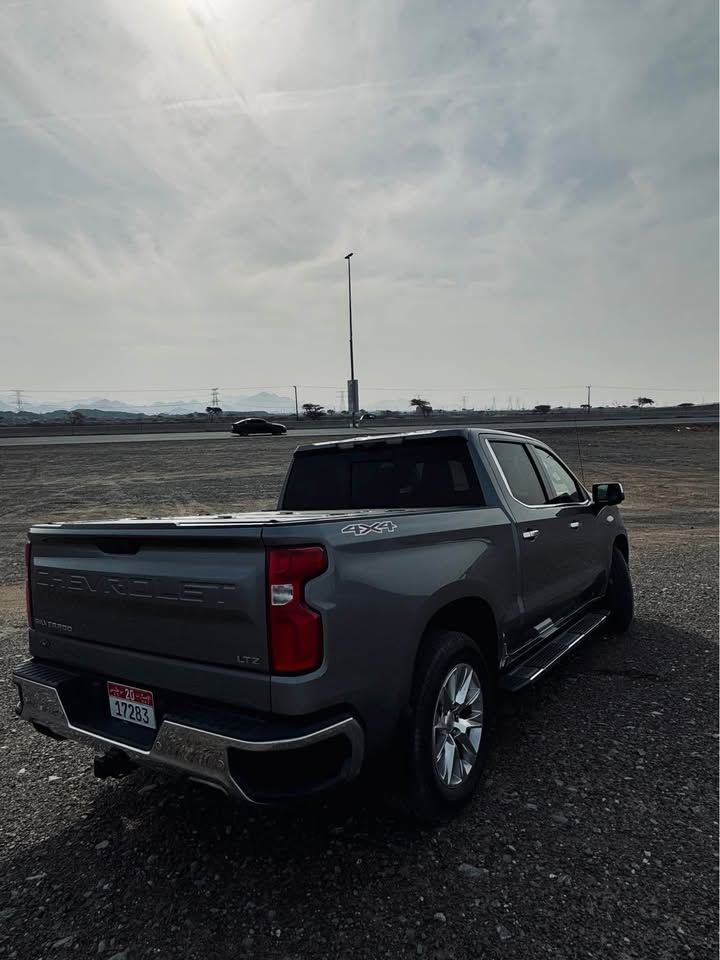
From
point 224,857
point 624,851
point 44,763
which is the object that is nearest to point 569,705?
point 624,851

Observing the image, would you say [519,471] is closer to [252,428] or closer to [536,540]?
[536,540]

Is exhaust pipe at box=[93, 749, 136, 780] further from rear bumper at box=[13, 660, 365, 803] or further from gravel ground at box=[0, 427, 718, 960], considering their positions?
gravel ground at box=[0, 427, 718, 960]

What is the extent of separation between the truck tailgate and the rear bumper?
0.22m

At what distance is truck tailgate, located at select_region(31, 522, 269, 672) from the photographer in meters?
2.42

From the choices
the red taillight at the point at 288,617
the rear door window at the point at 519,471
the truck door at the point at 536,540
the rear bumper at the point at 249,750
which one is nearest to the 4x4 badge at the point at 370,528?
the red taillight at the point at 288,617

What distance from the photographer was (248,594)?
2.39 metres

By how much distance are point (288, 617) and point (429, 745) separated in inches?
39.8

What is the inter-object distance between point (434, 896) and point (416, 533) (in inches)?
58.4

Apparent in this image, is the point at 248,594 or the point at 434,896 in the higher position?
the point at 248,594

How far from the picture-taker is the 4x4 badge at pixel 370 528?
2594mm

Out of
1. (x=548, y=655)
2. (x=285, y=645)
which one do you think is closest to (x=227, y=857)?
(x=285, y=645)

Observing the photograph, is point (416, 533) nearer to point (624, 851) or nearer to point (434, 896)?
point (434, 896)

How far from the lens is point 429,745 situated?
2834mm

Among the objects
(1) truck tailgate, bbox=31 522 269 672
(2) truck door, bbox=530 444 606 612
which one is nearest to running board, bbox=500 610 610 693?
(2) truck door, bbox=530 444 606 612
